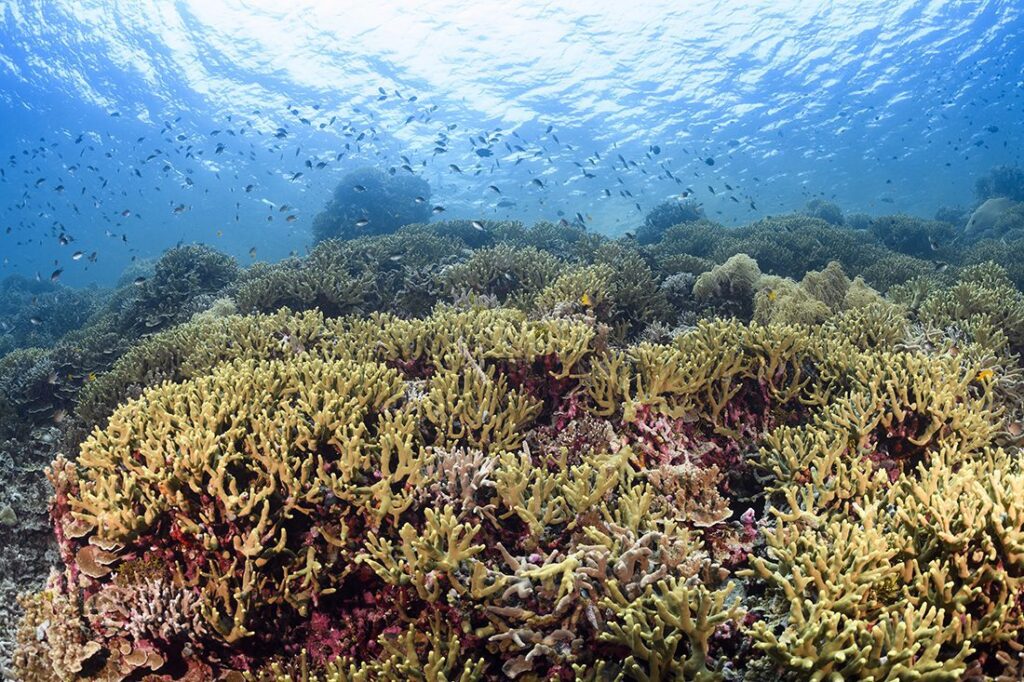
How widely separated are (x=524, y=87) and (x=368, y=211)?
19.7 meters

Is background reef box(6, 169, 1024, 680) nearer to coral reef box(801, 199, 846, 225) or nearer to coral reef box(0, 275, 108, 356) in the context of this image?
coral reef box(0, 275, 108, 356)

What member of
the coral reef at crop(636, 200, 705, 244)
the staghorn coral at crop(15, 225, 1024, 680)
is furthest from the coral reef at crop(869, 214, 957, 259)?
the staghorn coral at crop(15, 225, 1024, 680)

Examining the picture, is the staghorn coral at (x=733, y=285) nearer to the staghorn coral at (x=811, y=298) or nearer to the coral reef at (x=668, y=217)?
the staghorn coral at (x=811, y=298)

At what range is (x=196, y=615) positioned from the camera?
2.76 metres

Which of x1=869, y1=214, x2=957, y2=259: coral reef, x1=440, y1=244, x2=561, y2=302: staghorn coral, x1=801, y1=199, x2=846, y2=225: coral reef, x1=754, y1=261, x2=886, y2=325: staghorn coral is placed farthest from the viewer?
x1=801, y1=199, x2=846, y2=225: coral reef

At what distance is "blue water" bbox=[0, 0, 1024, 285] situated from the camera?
99.1 feet

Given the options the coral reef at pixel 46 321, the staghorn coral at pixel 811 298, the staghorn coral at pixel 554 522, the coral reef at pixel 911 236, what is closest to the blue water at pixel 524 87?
the coral reef at pixel 46 321

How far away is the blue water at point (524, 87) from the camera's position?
3022cm

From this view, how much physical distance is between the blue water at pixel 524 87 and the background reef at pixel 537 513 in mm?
15156

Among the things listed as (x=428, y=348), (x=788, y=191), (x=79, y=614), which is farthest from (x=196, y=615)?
(x=788, y=191)

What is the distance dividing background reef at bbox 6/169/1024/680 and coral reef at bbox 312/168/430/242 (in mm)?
19647

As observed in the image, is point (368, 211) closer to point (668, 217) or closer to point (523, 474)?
point (668, 217)

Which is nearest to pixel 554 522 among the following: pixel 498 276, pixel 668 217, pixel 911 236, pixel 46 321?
pixel 498 276

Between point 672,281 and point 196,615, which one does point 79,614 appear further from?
point 672,281
